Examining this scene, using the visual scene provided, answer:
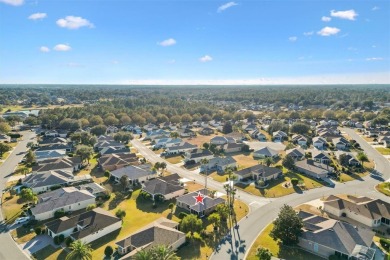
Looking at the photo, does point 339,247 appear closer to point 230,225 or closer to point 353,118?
A: point 230,225

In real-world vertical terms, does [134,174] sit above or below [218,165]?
above

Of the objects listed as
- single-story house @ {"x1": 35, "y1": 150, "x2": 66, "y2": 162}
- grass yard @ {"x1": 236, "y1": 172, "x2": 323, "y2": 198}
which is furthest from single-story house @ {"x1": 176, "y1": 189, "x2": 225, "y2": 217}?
single-story house @ {"x1": 35, "y1": 150, "x2": 66, "y2": 162}

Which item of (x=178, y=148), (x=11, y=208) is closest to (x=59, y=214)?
(x=11, y=208)

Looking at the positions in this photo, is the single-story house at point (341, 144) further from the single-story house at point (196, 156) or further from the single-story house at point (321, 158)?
the single-story house at point (196, 156)

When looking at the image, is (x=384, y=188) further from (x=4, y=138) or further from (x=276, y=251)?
(x=4, y=138)

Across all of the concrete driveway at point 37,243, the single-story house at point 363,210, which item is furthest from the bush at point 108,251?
the single-story house at point 363,210

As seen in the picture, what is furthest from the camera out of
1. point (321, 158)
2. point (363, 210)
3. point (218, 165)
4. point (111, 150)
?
point (111, 150)

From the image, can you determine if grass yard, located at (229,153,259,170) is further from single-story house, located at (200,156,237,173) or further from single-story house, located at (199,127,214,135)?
single-story house, located at (199,127,214,135)

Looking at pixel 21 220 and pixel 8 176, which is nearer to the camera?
pixel 21 220
